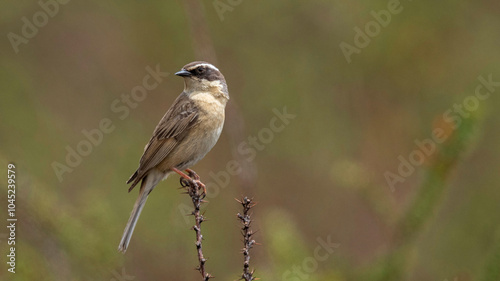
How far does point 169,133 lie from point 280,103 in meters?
2.35

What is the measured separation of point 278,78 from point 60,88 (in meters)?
2.57

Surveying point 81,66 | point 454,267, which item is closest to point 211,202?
point 81,66

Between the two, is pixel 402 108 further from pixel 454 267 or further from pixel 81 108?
pixel 81 108

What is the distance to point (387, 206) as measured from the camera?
431 centimetres

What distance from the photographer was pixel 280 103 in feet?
24.5

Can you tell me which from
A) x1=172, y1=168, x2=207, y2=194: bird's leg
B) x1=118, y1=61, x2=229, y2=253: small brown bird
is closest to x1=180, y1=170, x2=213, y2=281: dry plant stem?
x1=172, y1=168, x2=207, y2=194: bird's leg

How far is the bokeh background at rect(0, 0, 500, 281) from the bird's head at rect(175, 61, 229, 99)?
0.83 meters

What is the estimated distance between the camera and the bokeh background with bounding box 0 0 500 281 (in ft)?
21.4

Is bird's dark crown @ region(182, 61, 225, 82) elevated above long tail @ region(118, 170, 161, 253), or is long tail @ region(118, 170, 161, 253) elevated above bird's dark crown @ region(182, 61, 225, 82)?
bird's dark crown @ region(182, 61, 225, 82)

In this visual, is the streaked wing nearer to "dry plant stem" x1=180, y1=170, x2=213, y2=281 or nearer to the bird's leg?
the bird's leg

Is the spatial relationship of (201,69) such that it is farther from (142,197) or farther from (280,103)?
(280,103)

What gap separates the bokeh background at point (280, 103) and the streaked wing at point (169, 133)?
3.07 feet

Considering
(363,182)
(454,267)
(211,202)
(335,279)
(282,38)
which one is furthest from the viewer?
(282,38)

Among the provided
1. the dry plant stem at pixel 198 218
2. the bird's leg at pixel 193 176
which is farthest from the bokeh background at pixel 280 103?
the dry plant stem at pixel 198 218
